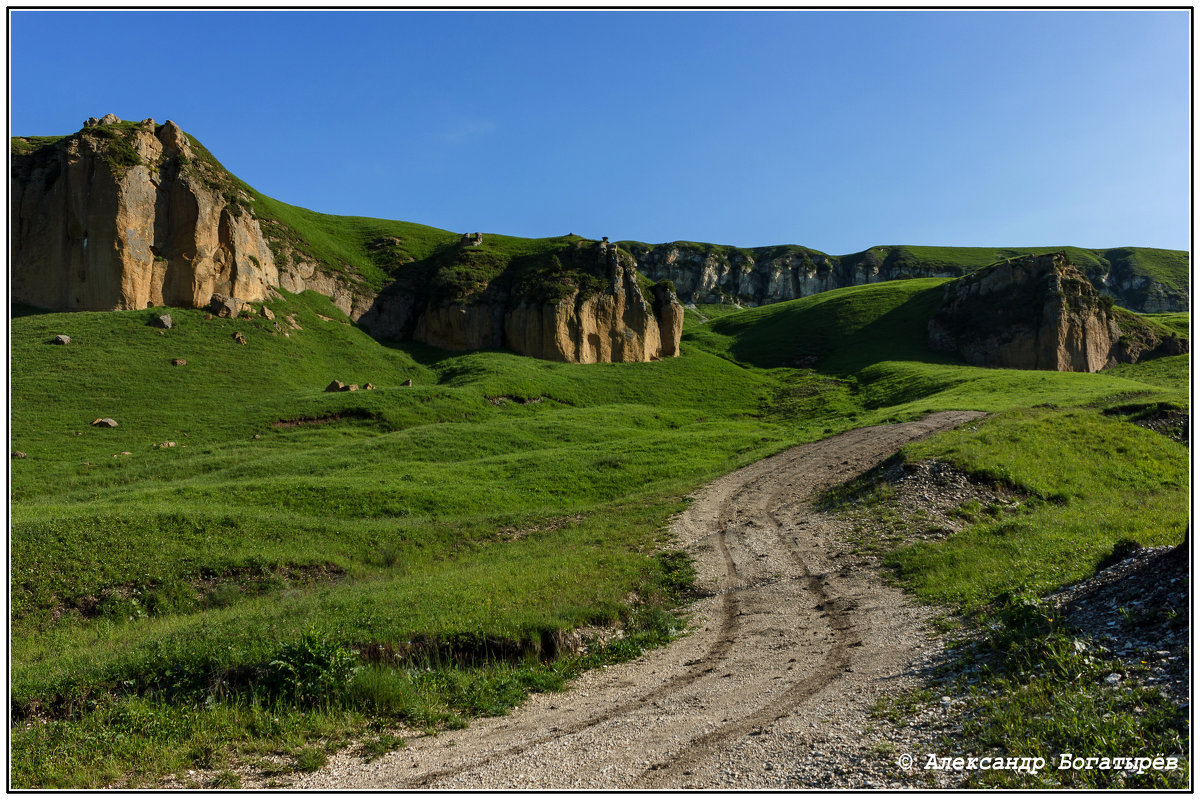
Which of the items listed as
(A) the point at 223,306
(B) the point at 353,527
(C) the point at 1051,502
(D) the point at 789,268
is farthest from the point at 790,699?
(D) the point at 789,268

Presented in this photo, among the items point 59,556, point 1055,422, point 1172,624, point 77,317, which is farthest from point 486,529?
point 77,317

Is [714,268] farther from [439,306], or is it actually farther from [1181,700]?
[1181,700]

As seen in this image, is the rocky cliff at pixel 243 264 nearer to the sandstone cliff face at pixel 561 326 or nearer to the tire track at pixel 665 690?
the sandstone cliff face at pixel 561 326

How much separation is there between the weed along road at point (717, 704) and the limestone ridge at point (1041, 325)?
84.3 meters

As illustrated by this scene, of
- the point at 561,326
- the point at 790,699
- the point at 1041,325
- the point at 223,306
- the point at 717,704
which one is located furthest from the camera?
the point at 1041,325

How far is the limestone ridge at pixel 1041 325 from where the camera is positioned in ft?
274

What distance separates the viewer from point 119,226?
5947 centimetres

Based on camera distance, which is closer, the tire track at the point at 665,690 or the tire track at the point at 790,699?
the tire track at the point at 790,699

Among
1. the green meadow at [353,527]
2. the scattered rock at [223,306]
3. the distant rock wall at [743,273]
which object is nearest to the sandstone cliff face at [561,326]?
the green meadow at [353,527]

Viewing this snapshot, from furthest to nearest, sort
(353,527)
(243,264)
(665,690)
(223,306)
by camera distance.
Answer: (243,264), (223,306), (353,527), (665,690)

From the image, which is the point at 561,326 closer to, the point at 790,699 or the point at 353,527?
the point at 353,527

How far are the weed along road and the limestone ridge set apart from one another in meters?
84.3

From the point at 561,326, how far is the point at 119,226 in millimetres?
46379

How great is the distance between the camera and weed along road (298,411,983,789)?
737 centimetres
